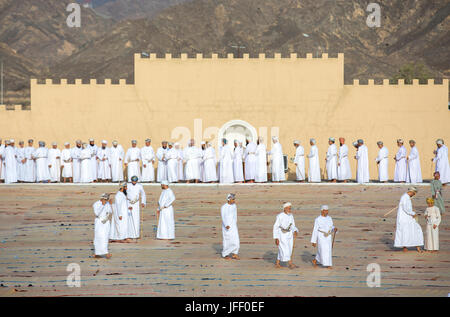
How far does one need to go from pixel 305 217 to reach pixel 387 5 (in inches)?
3680

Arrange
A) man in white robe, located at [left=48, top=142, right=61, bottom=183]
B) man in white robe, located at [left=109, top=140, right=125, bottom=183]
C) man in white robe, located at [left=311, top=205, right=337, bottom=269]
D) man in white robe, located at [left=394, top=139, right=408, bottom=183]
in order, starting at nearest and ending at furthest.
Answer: man in white robe, located at [left=311, top=205, right=337, bottom=269], man in white robe, located at [left=394, top=139, right=408, bottom=183], man in white robe, located at [left=109, top=140, right=125, bottom=183], man in white robe, located at [left=48, top=142, right=61, bottom=183]

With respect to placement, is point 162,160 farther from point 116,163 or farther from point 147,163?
point 116,163

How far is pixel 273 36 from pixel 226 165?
8313 centimetres

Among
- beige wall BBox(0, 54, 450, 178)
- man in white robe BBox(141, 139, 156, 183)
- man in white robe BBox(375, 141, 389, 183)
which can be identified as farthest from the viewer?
beige wall BBox(0, 54, 450, 178)

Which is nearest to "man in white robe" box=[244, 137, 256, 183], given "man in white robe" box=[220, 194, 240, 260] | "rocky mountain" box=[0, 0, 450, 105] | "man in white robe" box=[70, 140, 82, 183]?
"man in white robe" box=[70, 140, 82, 183]

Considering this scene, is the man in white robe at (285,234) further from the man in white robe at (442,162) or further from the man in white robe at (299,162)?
the man in white robe at (442,162)

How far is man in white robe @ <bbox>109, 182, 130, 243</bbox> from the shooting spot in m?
15.5

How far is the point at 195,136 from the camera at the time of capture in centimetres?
2612

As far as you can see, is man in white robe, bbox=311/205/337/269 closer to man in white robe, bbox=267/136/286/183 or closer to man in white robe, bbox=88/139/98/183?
man in white robe, bbox=267/136/286/183

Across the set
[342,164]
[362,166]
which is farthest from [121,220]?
[362,166]

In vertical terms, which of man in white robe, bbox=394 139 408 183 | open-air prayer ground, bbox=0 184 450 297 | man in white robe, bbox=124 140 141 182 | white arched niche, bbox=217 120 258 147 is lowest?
open-air prayer ground, bbox=0 184 450 297

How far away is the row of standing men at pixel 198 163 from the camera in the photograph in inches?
894

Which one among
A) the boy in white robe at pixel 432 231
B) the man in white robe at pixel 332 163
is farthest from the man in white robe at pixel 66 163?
the boy in white robe at pixel 432 231

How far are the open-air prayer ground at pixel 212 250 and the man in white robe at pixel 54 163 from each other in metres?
2.49
